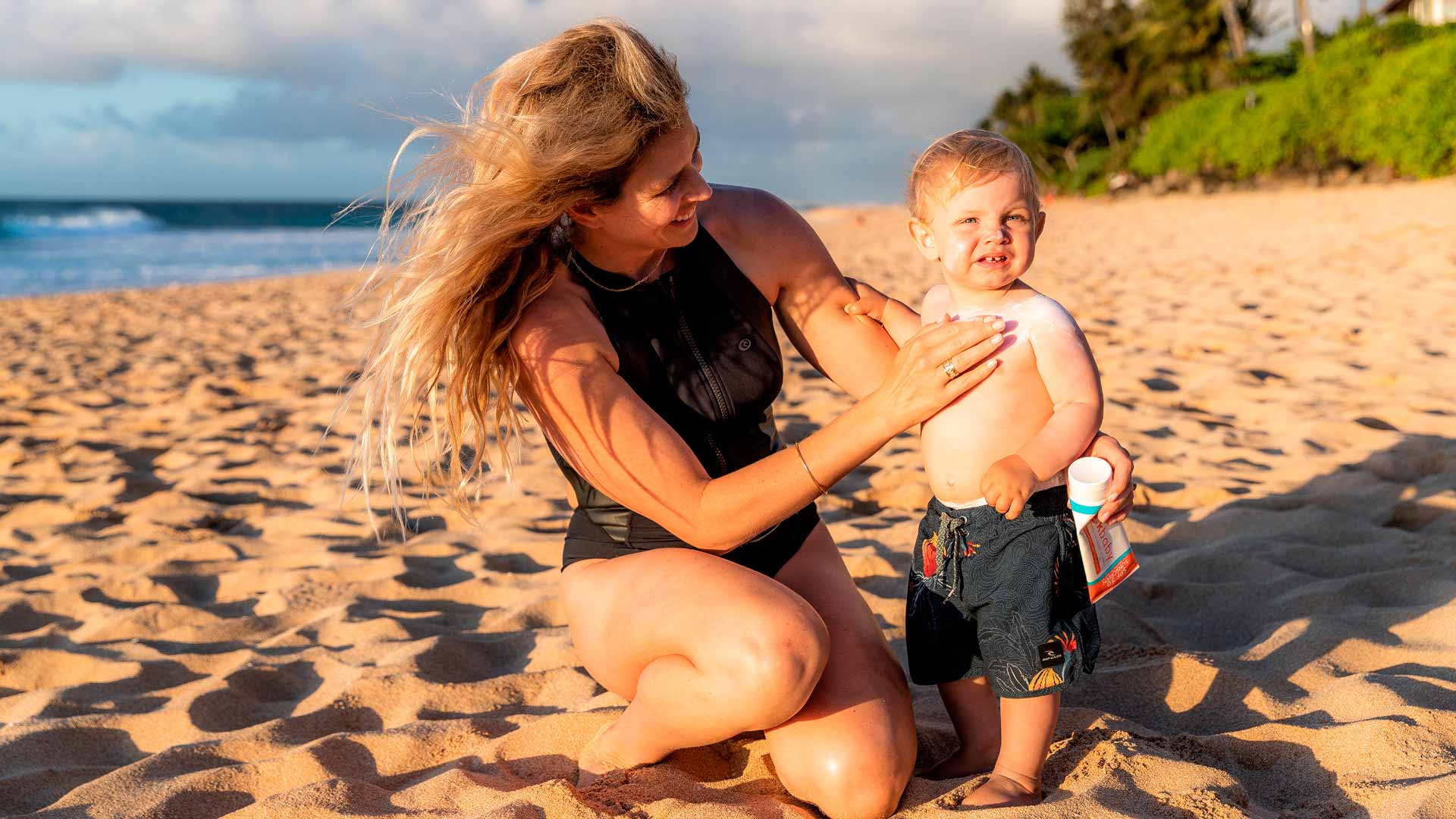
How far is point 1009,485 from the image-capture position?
1723 millimetres

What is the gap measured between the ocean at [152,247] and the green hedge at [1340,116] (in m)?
17.8

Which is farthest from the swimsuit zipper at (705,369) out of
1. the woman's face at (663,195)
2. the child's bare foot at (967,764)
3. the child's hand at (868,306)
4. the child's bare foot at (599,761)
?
the child's bare foot at (967,764)

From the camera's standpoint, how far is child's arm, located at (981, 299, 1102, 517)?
1.74 metres

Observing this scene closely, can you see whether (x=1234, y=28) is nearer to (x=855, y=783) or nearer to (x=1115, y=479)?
(x=1115, y=479)

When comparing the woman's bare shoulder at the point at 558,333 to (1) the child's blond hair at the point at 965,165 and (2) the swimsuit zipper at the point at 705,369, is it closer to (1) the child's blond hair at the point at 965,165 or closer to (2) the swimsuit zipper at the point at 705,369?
(2) the swimsuit zipper at the point at 705,369

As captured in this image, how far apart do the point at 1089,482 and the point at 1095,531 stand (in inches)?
3.8

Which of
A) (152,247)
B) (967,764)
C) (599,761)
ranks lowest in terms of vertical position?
(967,764)

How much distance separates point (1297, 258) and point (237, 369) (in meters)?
8.85

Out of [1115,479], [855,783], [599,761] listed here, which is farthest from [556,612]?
[1115,479]

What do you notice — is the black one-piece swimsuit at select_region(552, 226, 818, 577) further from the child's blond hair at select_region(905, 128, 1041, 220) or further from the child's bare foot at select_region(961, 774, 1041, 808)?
the child's bare foot at select_region(961, 774, 1041, 808)

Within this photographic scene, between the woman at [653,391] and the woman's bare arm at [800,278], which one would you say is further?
the woman's bare arm at [800,278]

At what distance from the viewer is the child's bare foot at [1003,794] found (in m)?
1.74

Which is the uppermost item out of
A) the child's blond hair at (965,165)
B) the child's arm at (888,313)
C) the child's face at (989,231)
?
the child's blond hair at (965,165)

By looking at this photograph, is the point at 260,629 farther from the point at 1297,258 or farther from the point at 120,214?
the point at 120,214
